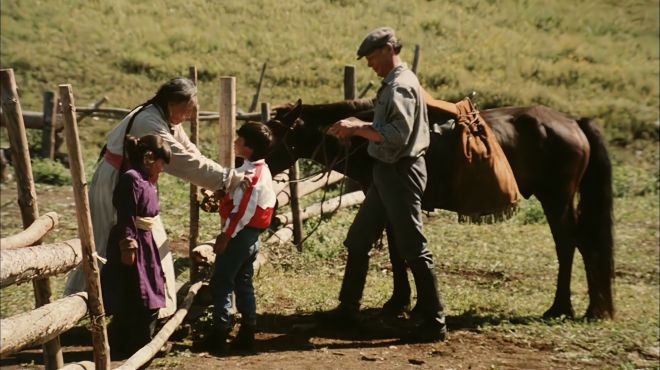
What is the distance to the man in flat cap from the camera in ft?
20.5

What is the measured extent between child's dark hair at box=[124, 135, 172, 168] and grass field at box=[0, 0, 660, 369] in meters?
2.10

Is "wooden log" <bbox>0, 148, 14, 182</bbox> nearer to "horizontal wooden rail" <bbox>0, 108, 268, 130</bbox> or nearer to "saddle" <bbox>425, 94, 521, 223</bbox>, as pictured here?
"horizontal wooden rail" <bbox>0, 108, 268, 130</bbox>

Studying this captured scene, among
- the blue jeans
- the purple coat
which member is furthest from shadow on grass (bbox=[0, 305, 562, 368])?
the purple coat

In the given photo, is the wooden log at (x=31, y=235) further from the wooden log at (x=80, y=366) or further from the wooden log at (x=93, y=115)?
the wooden log at (x=93, y=115)

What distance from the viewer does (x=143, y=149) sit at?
5672 mm

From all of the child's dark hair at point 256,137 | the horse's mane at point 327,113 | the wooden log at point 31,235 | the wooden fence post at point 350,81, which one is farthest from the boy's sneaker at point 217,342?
the wooden fence post at point 350,81

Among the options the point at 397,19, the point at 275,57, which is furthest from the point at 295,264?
the point at 397,19

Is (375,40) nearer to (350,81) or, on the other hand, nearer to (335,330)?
(335,330)

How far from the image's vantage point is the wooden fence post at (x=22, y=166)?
15.5 ft

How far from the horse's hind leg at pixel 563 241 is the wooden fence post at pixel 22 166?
4.47 meters

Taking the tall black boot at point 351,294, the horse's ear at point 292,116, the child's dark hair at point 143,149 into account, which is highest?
the horse's ear at point 292,116

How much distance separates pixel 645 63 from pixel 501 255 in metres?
18.5

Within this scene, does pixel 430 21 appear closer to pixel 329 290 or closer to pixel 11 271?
pixel 329 290

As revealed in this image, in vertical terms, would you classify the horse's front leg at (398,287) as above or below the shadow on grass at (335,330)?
above
